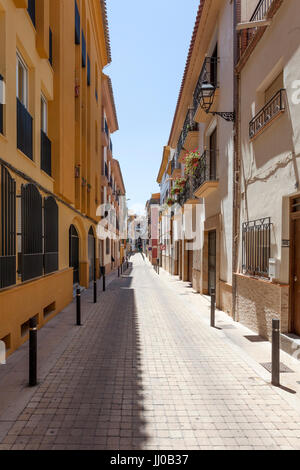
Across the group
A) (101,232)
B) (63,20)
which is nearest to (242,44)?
(63,20)

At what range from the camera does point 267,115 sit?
22.1ft

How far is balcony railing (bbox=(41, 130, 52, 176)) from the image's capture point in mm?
8727

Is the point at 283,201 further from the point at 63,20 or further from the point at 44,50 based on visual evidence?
the point at 63,20

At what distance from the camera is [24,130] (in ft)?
23.1

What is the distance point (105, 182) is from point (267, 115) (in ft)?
56.7

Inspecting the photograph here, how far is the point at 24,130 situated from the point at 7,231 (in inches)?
111

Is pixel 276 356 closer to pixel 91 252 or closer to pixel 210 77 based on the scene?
pixel 210 77

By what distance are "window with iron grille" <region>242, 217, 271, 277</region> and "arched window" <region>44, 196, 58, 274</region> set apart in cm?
560

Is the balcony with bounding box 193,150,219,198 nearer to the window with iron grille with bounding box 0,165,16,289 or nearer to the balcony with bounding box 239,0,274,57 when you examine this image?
the balcony with bounding box 239,0,274,57

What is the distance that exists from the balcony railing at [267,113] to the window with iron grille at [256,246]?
7.26 ft

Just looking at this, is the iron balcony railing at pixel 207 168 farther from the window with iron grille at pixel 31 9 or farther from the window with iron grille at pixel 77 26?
the window with iron grille at pixel 77 26

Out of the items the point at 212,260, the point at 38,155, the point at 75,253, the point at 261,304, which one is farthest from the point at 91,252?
the point at 261,304

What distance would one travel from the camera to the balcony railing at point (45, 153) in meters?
8.73

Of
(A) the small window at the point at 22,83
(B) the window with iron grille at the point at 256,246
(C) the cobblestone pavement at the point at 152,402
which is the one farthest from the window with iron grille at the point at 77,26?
(C) the cobblestone pavement at the point at 152,402
